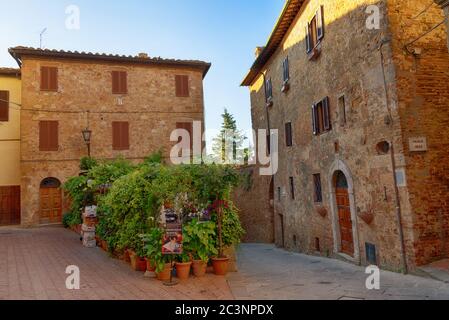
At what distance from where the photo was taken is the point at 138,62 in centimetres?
2006

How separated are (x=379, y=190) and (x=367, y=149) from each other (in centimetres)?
118

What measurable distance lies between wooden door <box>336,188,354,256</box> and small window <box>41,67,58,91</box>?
15.9 meters

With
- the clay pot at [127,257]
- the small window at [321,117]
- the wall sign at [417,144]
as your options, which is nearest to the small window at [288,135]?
the small window at [321,117]

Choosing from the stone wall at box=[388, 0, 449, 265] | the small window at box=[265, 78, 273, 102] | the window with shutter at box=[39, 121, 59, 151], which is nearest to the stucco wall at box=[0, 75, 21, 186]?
the window with shutter at box=[39, 121, 59, 151]

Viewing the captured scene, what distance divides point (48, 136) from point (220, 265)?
14604 millimetres

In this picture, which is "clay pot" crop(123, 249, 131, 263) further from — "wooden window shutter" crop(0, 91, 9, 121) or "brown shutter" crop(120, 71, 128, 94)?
"wooden window shutter" crop(0, 91, 9, 121)

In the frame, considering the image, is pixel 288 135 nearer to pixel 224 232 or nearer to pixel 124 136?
pixel 224 232

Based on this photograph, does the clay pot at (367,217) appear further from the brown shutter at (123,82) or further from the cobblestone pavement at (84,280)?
the brown shutter at (123,82)

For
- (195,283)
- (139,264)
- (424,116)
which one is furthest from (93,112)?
(424,116)

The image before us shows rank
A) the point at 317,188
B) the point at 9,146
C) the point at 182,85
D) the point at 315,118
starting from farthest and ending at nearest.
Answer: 1. the point at 182,85
2. the point at 9,146
3. the point at 317,188
4. the point at 315,118

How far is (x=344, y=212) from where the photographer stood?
10.8m

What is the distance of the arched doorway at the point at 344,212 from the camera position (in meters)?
10.5
